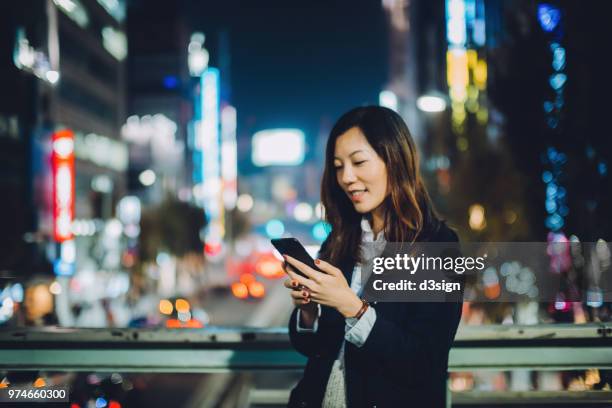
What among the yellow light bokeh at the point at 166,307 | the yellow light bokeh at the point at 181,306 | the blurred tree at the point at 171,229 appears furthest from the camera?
the blurred tree at the point at 171,229

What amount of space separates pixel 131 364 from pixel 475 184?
15.0m

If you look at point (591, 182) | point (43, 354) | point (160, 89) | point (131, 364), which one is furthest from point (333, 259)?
point (160, 89)

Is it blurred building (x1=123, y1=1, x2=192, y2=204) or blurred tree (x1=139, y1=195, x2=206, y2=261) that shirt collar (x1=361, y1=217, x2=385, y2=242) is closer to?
blurred tree (x1=139, y1=195, x2=206, y2=261)

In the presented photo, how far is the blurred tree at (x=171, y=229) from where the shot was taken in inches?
1634

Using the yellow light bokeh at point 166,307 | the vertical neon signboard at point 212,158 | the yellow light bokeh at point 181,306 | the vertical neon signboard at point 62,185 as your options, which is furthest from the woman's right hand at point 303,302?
the vertical neon signboard at point 212,158

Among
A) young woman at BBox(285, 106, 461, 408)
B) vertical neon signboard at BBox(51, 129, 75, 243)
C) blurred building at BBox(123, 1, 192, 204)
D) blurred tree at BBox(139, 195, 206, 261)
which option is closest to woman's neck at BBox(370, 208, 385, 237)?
young woman at BBox(285, 106, 461, 408)

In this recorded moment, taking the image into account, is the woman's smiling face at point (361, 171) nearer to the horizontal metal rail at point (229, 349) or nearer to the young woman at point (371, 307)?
the young woman at point (371, 307)

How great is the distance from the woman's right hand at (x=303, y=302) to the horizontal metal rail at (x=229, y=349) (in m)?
0.78

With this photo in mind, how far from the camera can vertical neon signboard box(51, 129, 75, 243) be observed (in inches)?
773

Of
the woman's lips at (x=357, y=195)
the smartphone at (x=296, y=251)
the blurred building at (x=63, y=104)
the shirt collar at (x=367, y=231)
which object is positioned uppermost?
the blurred building at (x=63, y=104)

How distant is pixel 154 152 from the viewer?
60.5 m

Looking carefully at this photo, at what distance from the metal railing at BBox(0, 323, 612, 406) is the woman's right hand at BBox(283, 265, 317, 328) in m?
0.78

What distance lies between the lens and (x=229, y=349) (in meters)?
2.98

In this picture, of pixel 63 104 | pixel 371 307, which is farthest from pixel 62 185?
pixel 63 104
